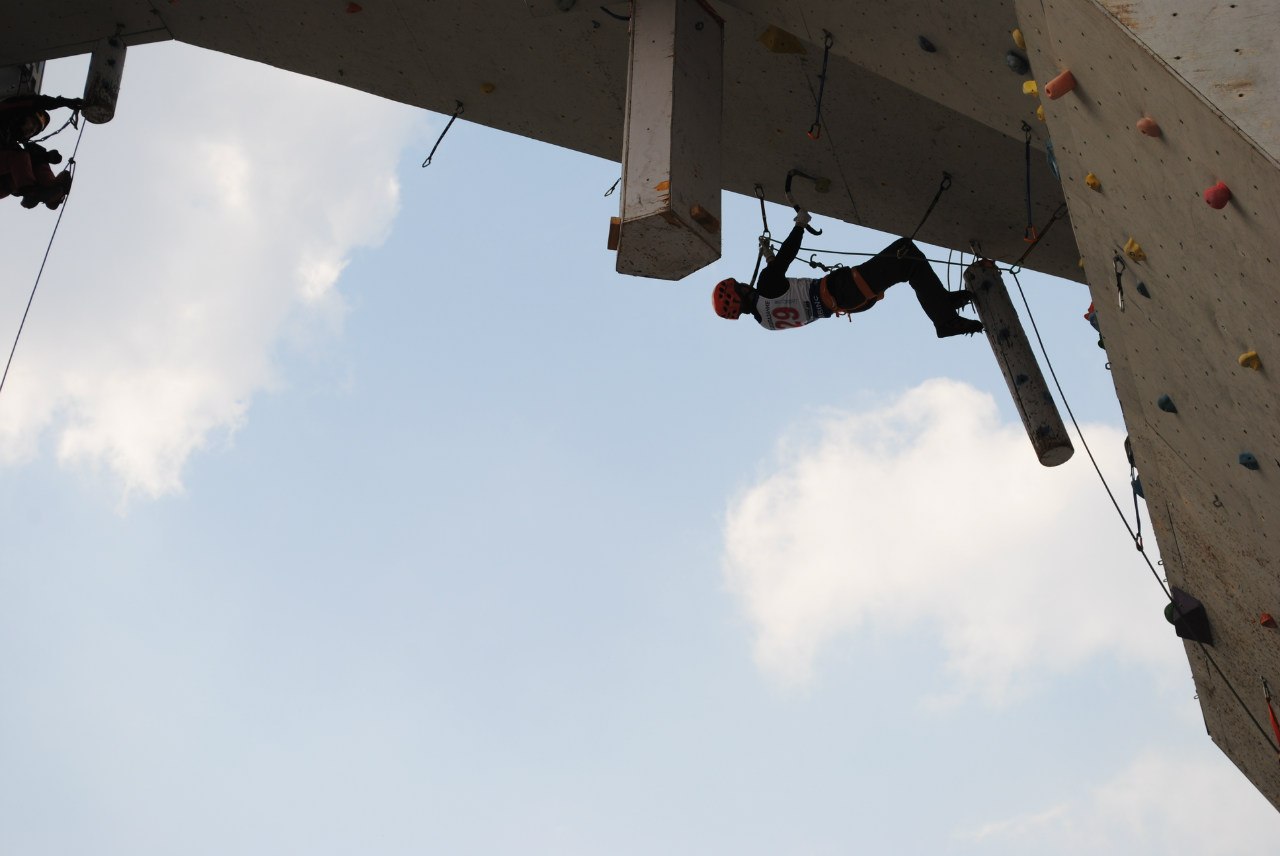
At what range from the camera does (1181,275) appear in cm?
325

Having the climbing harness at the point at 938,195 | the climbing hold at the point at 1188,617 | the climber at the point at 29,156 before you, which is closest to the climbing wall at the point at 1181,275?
the climbing hold at the point at 1188,617

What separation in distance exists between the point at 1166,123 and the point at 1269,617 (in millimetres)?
2259

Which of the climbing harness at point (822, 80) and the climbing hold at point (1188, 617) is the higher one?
the climbing harness at point (822, 80)

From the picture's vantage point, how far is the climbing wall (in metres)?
2.82

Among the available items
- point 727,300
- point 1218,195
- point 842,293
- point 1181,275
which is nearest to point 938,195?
point 842,293

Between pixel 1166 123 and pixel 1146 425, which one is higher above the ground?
pixel 1166 123

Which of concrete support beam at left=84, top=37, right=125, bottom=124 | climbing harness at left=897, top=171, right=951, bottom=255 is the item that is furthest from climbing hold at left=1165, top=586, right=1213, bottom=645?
concrete support beam at left=84, top=37, right=125, bottom=124

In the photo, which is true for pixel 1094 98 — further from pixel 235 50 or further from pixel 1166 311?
pixel 235 50

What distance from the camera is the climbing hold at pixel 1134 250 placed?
335 cm

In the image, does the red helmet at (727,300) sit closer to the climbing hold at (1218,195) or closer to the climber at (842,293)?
the climber at (842,293)

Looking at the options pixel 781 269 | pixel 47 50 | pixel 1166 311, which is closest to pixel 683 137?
pixel 781 269

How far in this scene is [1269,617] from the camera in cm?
444

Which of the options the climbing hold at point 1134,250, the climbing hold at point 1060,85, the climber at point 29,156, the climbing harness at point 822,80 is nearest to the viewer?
the climbing hold at point 1060,85

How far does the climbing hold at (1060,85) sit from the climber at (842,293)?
2741 millimetres
